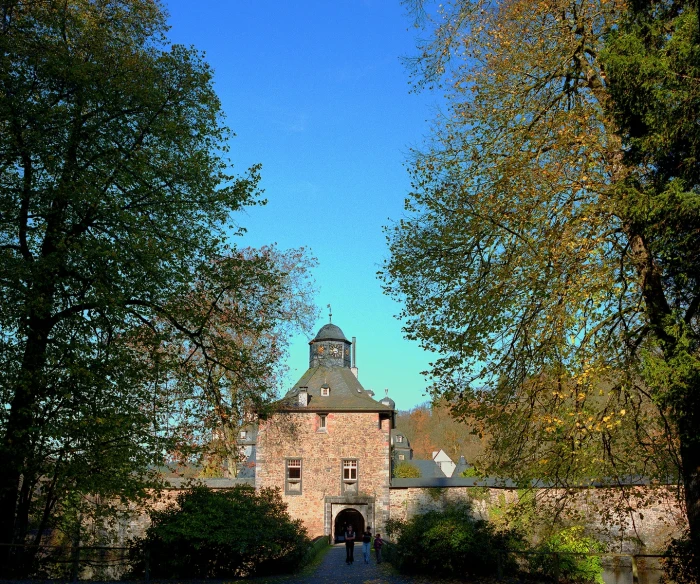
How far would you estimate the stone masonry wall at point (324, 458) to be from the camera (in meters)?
29.9

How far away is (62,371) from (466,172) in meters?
7.68

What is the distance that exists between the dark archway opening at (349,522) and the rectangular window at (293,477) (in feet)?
9.10

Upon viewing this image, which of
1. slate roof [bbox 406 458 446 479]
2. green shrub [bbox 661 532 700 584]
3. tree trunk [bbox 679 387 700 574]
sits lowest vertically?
slate roof [bbox 406 458 446 479]

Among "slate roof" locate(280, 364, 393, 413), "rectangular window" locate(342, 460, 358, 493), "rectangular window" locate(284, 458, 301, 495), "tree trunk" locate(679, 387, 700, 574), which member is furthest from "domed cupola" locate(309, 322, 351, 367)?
"tree trunk" locate(679, 387, 700, 574)

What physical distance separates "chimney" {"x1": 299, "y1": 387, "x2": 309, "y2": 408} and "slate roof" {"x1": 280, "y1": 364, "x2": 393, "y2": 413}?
190mm

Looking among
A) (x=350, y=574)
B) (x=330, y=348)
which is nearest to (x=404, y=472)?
(x=330, y=348)

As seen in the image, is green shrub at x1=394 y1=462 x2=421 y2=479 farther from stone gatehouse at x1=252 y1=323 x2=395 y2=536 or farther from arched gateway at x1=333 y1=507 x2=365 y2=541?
stone gatehouse at x1=252 y1=323 x2=395 y2=536

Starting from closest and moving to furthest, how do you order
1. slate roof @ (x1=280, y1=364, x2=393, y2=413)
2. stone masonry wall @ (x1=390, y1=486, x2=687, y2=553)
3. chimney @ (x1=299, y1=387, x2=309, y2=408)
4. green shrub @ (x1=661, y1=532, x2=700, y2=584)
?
green shrub @ (x1=661, y1=532, x2=700, y2=584)
stone masonry wall @ (x1=390, y1=486, x2=687, y2=553)
slate roof @ (x1=280, y1=364, x2=393, y2=413)
chimney @ (x1=299, y1=387, x2=309, y2=408)

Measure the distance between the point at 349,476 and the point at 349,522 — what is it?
509cm

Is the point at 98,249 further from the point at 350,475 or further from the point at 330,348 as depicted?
the point at 330,348

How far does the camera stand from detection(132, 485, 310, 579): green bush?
14484 millimetres

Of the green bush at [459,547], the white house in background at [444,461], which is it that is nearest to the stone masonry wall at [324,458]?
the green bush at [459,547]

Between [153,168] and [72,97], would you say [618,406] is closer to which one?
[153,168]

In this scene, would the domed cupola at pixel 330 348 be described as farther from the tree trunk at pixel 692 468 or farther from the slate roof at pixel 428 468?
the tree trunk at pixel 692 468
